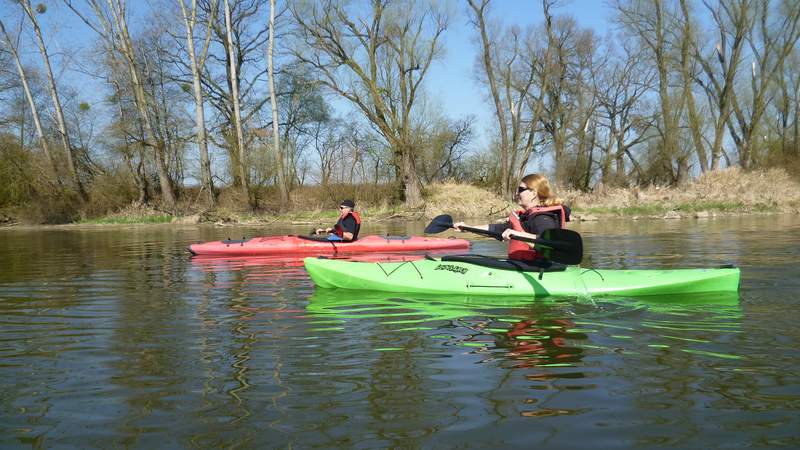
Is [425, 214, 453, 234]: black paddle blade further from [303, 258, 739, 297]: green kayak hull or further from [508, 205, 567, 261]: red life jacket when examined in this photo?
[508, 205, 567, 261]: red life jacket

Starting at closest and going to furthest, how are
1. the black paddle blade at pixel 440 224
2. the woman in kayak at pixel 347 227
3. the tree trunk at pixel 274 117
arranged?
the black paddle blade at pixel 440 224, the woman in kayak at pixel 347 227, the tree trunk at pixel 274 117

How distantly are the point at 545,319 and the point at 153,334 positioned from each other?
2.91m

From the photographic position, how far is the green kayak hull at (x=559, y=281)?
604cm

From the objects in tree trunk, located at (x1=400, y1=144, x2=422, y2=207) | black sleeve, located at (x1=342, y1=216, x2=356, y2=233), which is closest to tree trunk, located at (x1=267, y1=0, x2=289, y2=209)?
tree trunk, located at (x1=400, y1=144, x2=422, y2=207)

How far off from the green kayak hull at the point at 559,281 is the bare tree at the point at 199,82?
17.6 metres

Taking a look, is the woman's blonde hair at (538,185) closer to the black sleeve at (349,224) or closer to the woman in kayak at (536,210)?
the woman in kayak at (536,210)

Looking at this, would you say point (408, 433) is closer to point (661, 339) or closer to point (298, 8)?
point (661, 339)

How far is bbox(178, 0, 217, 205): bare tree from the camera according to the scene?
22328 mm

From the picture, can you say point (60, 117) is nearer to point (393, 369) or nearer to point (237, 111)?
point (237, 111)

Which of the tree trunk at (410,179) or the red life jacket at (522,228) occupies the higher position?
the tree trunk at (410,179)

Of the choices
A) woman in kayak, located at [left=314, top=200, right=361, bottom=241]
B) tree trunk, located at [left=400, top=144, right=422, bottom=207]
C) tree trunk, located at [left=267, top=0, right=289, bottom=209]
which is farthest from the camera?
tree trunk, located at [left=400, top=144, right=422, bottom=207]

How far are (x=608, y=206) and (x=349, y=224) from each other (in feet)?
45.6

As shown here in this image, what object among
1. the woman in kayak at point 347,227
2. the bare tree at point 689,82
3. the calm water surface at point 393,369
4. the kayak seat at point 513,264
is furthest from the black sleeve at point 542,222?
the bare tree at point 689,82

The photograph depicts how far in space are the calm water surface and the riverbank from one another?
14854mm
